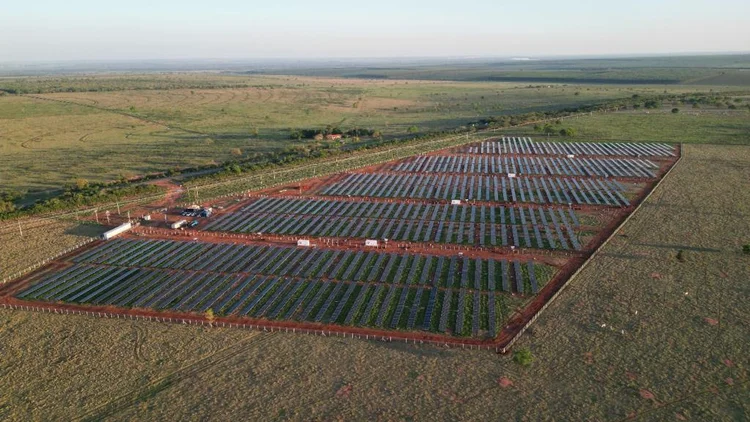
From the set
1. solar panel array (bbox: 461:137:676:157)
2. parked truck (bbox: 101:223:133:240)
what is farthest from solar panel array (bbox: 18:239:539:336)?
solar panel array (bbox: 461:137:676:157)

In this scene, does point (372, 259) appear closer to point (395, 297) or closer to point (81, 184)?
point (395, 297)

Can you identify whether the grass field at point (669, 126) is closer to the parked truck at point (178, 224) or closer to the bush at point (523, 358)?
the parked truck at point (178, 224)

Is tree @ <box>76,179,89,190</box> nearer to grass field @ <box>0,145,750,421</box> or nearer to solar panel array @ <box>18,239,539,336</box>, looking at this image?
solar panel array @ <box>18,239,539,336</box>

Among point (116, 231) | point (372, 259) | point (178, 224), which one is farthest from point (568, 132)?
point (116, 231)

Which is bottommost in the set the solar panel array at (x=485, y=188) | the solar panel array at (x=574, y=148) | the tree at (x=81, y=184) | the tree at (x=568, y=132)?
the solar panel array at (x=485, y=188)

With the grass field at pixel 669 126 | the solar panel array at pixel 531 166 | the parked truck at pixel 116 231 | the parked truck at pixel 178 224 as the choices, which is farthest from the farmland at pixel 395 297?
the grass field at pixel 669 126

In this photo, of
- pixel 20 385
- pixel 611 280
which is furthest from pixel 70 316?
pixel 611 280
